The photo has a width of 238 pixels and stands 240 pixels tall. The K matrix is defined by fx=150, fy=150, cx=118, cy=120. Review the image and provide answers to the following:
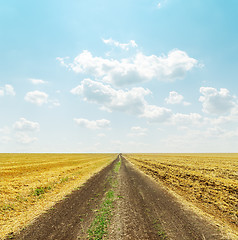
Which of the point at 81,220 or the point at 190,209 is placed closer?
the point at 81,220

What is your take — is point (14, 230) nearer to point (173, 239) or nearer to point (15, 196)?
point (15, 196)

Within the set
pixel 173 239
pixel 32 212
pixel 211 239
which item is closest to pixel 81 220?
pixel 32 212

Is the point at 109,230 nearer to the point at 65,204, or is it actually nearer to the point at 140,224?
the point at 140,224

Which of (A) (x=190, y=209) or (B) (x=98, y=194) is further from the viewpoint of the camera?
(B) (x=98, y=194)

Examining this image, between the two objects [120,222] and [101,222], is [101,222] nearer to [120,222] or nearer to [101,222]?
[101,222]

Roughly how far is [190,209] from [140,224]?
4193 millimetres

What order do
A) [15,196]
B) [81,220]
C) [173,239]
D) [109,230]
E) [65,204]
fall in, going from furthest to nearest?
[15,196], [65,204], [81,220], [109,230], [173,239]

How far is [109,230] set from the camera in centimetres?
695

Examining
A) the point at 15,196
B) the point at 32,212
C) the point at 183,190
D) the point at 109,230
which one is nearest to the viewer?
the point at 109,230

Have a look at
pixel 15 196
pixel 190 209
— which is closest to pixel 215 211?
pixel 190 209

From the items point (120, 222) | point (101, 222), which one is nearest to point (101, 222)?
point (101, 222)

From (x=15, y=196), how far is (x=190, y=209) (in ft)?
44.4

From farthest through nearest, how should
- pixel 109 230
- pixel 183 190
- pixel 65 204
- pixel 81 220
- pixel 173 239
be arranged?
pixel 183 190, pixel 65 204, pixel 81 220, pixel 109 230, pixel 173 239

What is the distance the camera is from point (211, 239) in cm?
637
